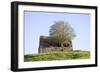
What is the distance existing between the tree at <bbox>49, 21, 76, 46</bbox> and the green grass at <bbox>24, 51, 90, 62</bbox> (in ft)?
0.22

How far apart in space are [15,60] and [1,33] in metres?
0.16

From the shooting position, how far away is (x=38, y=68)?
136 cm

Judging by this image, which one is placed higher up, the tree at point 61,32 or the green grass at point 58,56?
the tree at point 61,32

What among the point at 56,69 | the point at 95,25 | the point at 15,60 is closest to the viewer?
the point at 15,60

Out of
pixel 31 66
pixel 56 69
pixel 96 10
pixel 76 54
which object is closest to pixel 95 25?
pixel 96 10

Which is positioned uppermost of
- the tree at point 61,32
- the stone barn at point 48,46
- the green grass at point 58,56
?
the tree at point 61,32

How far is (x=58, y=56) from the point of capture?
1413mm

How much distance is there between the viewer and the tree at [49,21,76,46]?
141 cm

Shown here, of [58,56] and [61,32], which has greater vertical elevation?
[61,32]

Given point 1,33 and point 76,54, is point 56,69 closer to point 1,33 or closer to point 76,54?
point 76,54

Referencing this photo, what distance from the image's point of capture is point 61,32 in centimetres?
142

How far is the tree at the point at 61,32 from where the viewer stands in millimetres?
1405

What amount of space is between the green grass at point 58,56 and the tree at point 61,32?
68 millimetres

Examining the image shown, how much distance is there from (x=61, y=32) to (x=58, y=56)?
0.14m
